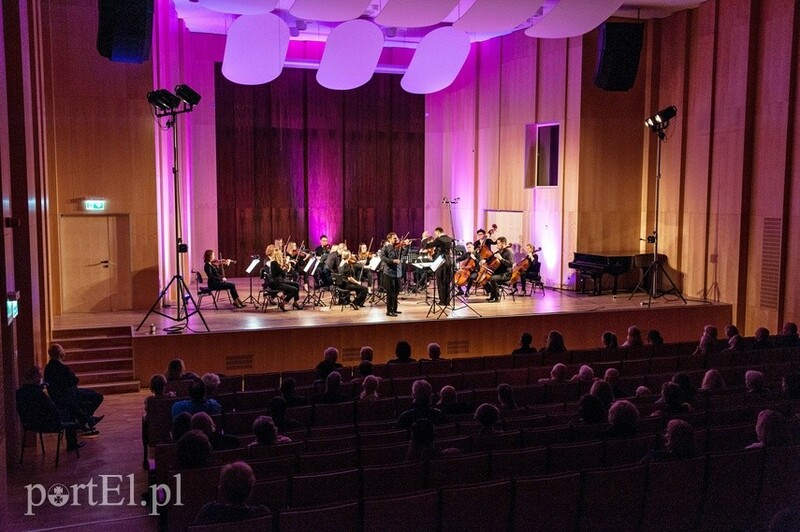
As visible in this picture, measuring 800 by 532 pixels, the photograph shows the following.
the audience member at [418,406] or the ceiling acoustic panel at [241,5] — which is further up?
the ceiling acoustic panel at [241,5]

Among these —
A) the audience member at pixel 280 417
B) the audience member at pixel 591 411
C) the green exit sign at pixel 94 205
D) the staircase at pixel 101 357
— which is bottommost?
the staircase at pixel 101 357

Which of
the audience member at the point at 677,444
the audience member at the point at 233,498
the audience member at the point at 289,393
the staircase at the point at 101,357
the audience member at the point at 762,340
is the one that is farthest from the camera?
the staircase at the point at 101,357

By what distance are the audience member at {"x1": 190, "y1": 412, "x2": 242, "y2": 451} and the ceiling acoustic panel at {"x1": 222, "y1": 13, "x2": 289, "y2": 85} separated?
10.8 metres

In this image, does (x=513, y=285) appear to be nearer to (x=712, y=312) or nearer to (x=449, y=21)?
(x=712, y=312)

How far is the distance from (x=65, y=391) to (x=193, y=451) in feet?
13.9

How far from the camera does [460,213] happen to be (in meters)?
20.2

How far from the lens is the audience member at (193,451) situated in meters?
4.86

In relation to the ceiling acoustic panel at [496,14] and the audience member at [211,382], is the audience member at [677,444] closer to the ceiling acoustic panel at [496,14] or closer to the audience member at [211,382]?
the audience member at [211,382]

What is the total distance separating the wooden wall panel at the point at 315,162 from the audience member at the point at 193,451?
14.5m

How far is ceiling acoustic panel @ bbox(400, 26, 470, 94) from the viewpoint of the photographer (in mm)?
15906

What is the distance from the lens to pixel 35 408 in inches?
294

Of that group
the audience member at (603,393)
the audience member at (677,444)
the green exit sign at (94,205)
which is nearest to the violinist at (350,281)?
the green exit sign at (94,205)

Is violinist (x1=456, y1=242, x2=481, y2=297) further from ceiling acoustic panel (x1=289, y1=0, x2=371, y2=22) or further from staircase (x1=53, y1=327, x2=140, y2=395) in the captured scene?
staircase (x1=53, y1=327, x2=140, y2=395)

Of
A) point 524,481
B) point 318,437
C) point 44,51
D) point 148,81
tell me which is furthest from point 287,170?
point 524,481
